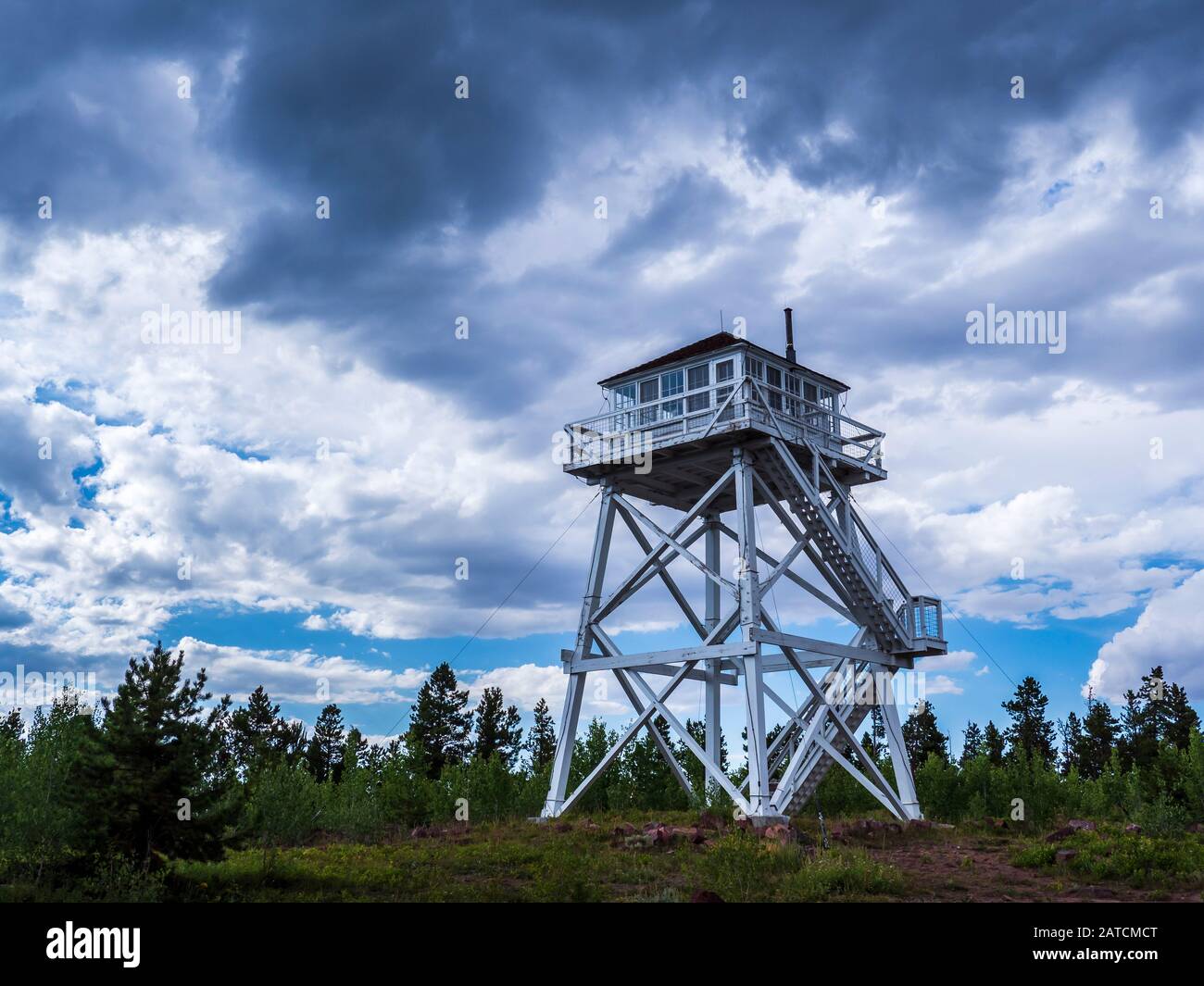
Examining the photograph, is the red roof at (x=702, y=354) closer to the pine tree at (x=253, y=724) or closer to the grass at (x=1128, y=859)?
the grass at (x=1128, y=859)

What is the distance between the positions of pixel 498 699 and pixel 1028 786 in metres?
53.8

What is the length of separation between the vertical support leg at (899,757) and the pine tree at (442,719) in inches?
1946

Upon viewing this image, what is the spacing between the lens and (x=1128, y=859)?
73.8ft

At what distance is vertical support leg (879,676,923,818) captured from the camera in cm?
3384

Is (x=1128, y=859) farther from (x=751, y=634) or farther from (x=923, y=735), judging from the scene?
(x=923, y=735)

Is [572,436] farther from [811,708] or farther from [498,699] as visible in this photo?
[498,699]

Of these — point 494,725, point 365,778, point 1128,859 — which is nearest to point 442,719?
point 494,725

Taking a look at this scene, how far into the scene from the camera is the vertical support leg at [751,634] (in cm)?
2864

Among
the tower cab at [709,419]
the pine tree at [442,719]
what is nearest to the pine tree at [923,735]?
the pine tree at [442,719]

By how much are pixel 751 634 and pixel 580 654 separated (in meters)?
6.48

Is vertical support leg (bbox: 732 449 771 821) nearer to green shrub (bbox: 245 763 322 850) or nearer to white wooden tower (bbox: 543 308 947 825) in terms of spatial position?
white wooden tower (bbox: 543 308 947 825)
